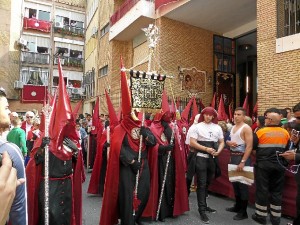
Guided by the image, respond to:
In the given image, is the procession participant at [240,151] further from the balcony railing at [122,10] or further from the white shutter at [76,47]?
the white shutter at [76,47]

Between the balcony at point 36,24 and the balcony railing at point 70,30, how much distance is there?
1014 mm

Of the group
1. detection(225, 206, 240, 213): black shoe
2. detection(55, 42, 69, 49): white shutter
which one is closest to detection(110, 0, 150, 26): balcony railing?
detection(225, 206, 240, 213): black shoe

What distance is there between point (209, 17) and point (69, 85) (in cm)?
2089

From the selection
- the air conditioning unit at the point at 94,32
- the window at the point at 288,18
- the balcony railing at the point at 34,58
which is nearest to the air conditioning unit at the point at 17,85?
the balcony railing at the point at 34,58

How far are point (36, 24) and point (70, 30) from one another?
3.38 meters

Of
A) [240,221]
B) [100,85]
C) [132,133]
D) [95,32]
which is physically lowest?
[240,221]

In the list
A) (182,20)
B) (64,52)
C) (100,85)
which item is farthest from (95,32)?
(182,20)

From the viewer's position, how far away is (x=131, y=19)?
54.7ft

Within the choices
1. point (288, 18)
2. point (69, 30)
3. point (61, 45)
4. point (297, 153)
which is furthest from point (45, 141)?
point (69, 30)

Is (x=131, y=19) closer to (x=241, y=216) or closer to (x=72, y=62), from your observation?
(x=241, y=216)

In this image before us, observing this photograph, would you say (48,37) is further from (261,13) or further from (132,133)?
(132,133)

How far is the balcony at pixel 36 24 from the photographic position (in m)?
31.0

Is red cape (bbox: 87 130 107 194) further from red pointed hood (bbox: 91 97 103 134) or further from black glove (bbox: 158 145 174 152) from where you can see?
red pointed hood (bbox: 91 97 103 134)

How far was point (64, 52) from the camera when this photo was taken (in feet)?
108
